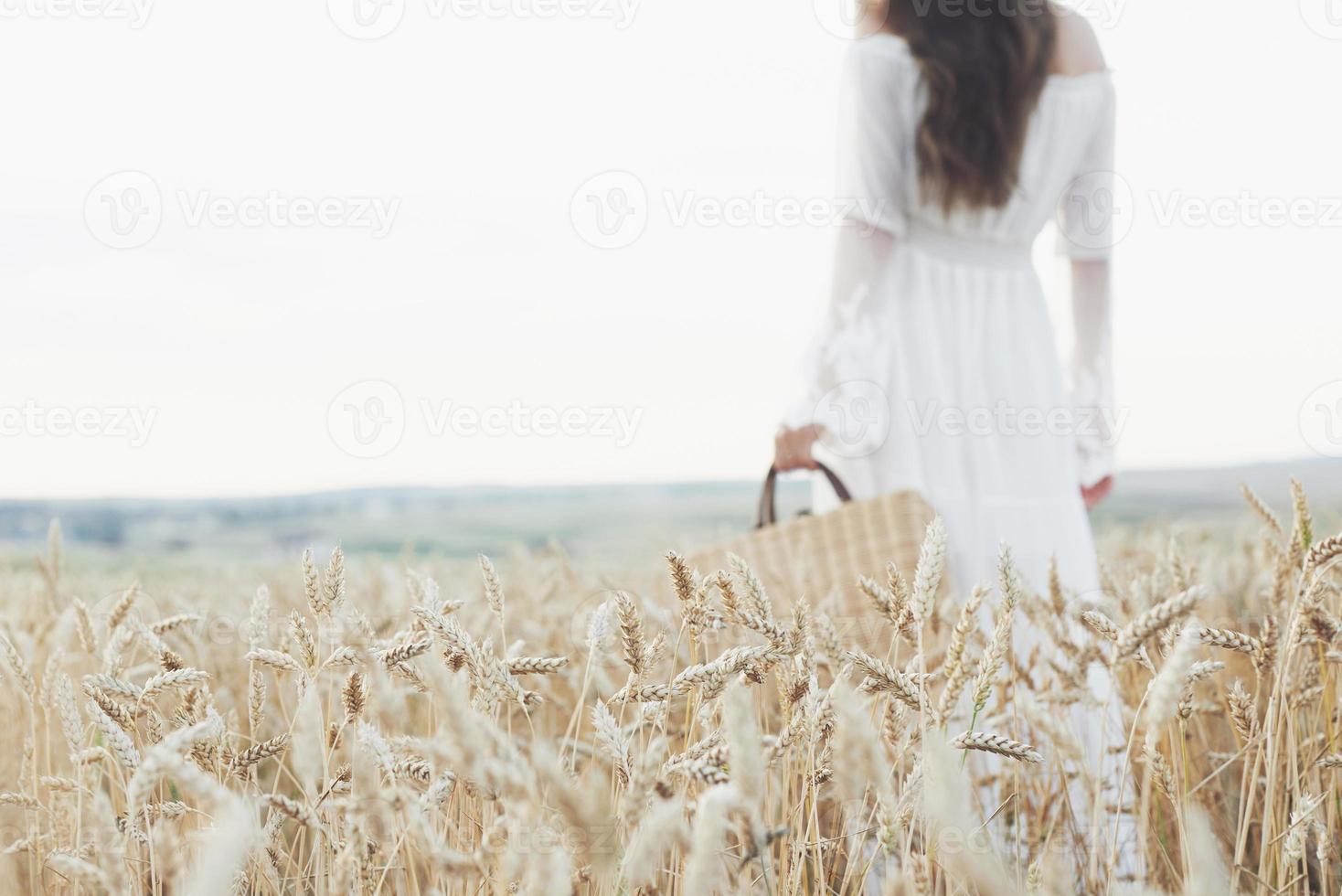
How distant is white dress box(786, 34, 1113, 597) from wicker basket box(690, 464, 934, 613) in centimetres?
19

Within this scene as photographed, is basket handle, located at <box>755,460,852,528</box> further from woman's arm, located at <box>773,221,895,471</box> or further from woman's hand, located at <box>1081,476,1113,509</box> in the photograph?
woman's hand, located at <box>1081,476,1113,509</box>

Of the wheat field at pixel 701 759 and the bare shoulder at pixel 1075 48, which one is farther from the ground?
the bare shoulder at pixel 1075 48

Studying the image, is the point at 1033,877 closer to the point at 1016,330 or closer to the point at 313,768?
the point at 313,768

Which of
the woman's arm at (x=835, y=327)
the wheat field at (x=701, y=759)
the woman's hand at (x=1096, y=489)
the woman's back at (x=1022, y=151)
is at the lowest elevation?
the wheat field at (x=701, y=759)

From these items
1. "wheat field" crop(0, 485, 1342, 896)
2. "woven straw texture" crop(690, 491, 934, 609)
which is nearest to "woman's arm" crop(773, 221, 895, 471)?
"woven straw texture" crop(690, 491, 934, 609)

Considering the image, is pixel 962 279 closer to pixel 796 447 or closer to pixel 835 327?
pixel 835 327

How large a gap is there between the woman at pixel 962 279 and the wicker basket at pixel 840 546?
0.19m

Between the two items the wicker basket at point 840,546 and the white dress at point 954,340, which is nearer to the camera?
the wicker basket at point 840,546

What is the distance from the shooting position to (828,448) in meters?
2.36

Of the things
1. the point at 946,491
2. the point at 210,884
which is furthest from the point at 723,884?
the point at 946,491

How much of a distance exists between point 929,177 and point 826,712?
1.64 meters

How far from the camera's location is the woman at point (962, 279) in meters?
2.24

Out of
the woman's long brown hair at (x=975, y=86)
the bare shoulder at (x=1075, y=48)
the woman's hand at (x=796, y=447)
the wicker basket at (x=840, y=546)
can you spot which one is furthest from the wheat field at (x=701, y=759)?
the bare shoulder at (x=1075, y=48)

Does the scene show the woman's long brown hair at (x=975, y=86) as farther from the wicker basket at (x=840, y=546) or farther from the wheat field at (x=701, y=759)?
the wheat field at (x=701, y=759)
